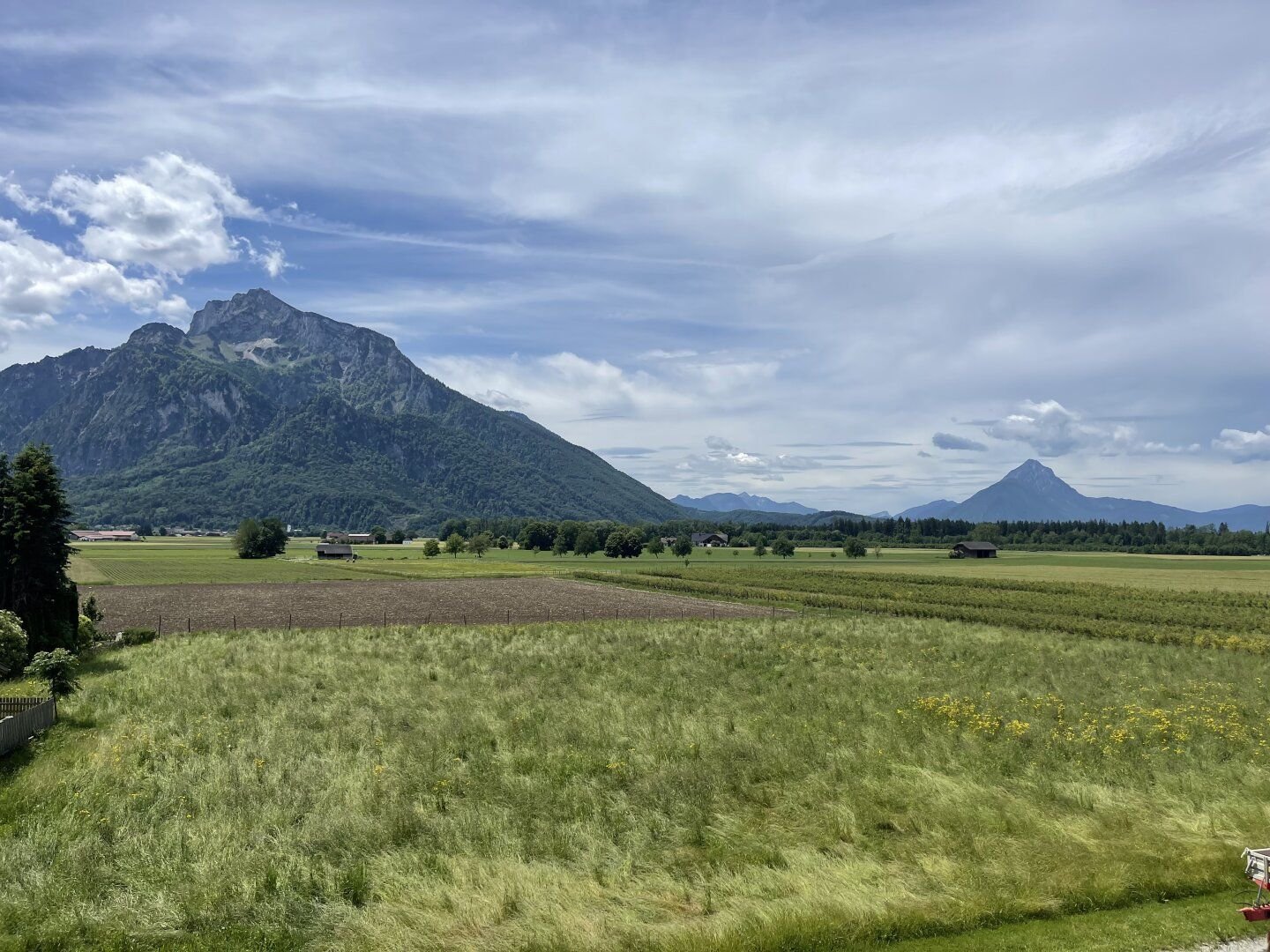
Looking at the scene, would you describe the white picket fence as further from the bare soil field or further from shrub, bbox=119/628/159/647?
the bare soil field

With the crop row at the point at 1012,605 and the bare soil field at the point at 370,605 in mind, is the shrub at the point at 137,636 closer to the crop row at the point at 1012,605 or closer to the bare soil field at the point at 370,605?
the bare soil field at the point at 370,605

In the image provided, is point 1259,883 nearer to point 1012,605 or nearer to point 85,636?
point 85,636

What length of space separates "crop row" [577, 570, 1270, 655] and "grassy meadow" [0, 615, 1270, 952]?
23.2 meters

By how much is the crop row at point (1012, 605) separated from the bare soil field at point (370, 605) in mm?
8631

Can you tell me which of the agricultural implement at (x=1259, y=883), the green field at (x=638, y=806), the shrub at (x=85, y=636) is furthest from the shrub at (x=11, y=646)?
the agricultural implement at (x=1259, y=883)

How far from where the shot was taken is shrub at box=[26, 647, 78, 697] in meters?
25.9

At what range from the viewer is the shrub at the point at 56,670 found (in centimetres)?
2588

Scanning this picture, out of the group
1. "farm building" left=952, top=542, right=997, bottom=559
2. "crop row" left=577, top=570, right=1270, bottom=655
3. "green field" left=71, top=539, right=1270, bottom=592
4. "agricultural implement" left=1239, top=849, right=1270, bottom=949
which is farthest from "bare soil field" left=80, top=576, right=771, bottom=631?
"farm building" left=952, top=542, right=997, bottom=559

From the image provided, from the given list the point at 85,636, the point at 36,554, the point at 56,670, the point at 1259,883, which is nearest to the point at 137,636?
the point at 85,636

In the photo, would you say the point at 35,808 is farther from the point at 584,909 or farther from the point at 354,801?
the point at 584,909

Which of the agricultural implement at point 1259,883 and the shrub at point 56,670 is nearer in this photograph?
the agricultural implement at point 1259,883

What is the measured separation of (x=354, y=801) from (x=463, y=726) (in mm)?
6480

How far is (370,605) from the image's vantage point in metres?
70.1

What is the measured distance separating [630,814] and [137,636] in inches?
1560
